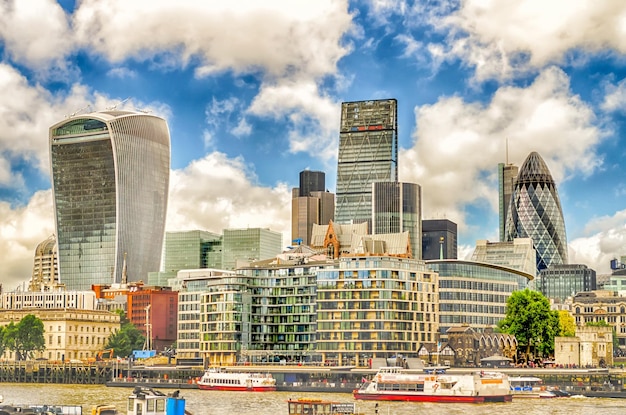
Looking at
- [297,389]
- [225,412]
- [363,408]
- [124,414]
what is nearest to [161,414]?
[124,414]

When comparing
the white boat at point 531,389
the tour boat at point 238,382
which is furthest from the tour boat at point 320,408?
the tour boat at point 238,382

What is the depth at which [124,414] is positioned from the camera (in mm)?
119375

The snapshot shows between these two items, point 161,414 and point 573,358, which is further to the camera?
point 573,358

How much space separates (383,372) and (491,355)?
4254cm

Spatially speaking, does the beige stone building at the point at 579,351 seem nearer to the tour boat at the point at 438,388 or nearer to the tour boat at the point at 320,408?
the tour boat at the point at 438,388

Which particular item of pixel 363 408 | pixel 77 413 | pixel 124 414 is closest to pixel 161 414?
pixel 77 413

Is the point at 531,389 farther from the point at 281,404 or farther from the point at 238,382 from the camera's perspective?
the point at 238,382

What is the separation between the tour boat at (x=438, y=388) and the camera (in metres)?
152

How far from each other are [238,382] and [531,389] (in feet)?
162

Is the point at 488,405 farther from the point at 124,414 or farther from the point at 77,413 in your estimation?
the point at 77,413

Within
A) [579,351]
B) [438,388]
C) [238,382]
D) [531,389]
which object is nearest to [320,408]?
[438,388]

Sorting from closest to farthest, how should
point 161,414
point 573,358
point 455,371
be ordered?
point 161,414, point 455,371, point 573,358

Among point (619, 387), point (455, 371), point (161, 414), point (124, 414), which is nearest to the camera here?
point (161, 414)

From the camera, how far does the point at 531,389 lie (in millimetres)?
162750
